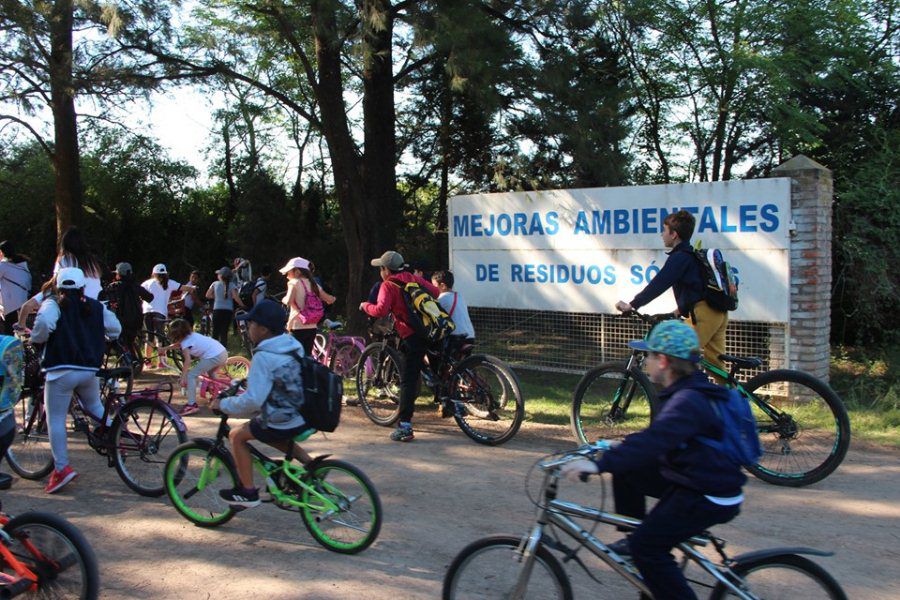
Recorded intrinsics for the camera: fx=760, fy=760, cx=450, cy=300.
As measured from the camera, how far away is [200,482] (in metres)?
5.07

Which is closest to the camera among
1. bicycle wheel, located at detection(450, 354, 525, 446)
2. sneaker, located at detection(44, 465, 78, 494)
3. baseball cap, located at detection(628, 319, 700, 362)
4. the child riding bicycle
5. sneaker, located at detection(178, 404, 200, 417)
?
baseball cap, located at detection(628, 319, 700, 362)

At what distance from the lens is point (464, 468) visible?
640 centimetres

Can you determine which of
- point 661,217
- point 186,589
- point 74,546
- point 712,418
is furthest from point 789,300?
point 74,546

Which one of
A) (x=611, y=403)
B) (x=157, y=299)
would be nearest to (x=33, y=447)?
(x=611, y=403)

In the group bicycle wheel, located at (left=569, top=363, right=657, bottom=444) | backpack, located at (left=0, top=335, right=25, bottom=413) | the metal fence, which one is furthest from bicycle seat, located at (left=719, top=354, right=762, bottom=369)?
backpack, located at (left=0, top=335, right=25, bottom=413)

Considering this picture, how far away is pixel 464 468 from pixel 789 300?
13.8ft

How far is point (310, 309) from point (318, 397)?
4333 mm

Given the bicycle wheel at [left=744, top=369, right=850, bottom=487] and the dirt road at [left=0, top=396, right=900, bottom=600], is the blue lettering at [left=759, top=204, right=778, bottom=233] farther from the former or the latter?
the bicycle wheel at [left=744, top=369, right=850, bottom=487]

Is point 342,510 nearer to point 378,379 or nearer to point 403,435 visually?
point 403,435

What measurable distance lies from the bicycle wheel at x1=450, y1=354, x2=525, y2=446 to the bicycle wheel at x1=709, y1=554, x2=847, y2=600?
3.93 meters

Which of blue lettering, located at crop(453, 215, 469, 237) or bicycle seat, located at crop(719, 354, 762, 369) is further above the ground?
blue lettering, located at crop(453, 215, 469, 237)

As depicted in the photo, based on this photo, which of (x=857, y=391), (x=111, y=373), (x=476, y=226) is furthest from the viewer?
(x=476, y=226)

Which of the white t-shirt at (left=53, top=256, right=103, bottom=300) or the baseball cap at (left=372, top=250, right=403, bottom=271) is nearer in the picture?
the baseball cap at (left=372, top=250, right=403, bottom=271)

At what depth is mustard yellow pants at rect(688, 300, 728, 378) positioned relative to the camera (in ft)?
20.4
